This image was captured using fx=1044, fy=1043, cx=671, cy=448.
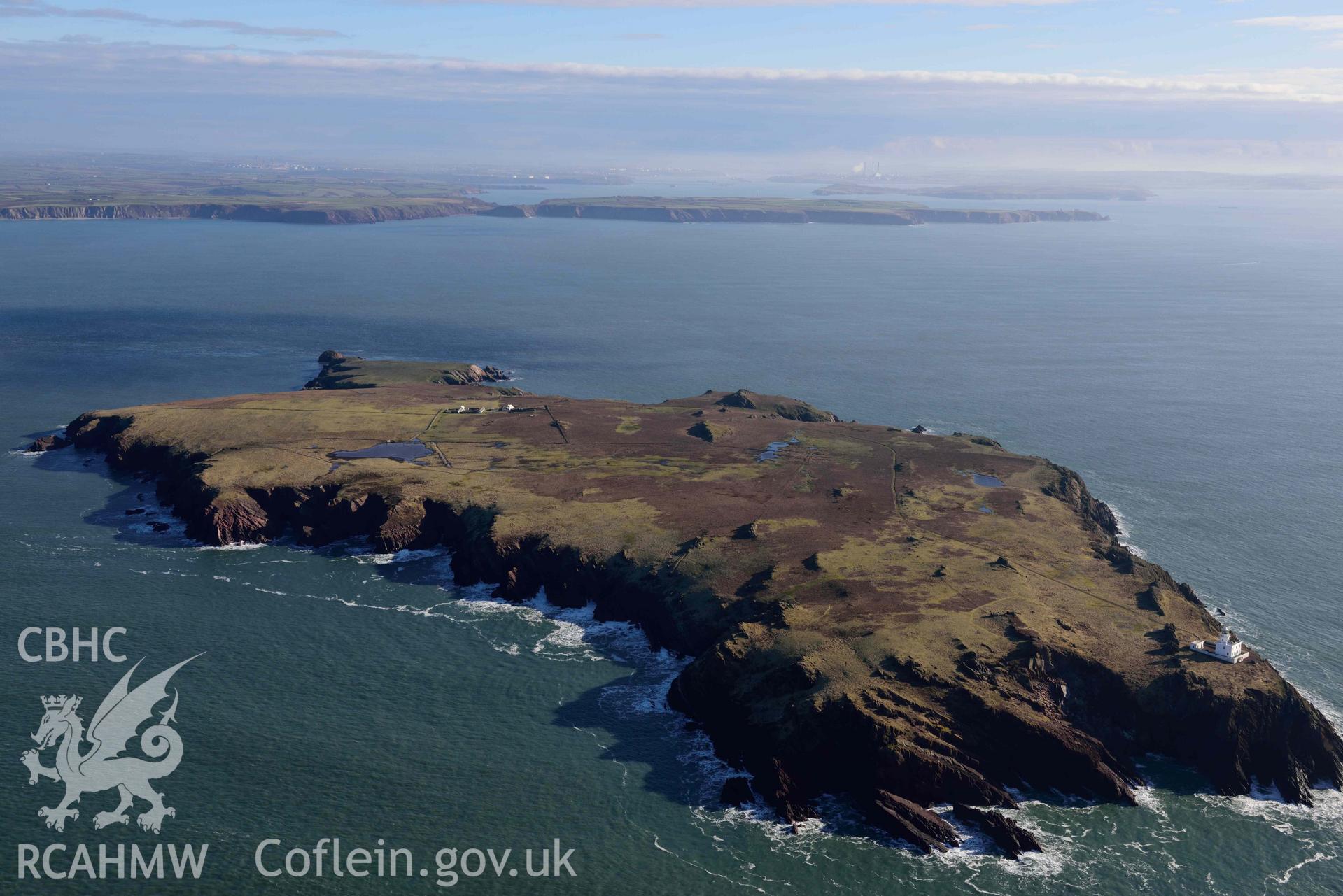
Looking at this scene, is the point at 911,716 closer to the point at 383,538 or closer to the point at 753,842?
the point at 753,842

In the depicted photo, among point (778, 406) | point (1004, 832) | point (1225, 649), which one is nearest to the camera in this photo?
point (1004, 832)

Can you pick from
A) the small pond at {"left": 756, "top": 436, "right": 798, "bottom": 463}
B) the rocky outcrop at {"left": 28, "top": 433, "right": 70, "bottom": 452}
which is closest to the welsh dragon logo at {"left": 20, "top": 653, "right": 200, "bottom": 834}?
the rocky outcrop at {"left": 28, "top": 433, "right": 70, "bottom": 452}

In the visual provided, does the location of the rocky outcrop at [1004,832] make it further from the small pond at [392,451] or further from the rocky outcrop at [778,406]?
the rocky outcrop at [778,406]

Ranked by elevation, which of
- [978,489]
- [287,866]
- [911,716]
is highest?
[978,489]

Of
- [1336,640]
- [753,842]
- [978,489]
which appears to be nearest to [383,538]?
[753,842]

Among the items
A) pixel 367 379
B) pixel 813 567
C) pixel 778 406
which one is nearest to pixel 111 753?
pixel 813 567

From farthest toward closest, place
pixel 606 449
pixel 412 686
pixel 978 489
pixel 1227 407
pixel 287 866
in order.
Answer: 1. pixel 1227 407
2. pixel 606 449
3. pixel 978 489
4. pixel 412 686
5. pixel 287 866

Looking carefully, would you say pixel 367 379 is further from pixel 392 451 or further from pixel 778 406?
pixel 778 406
